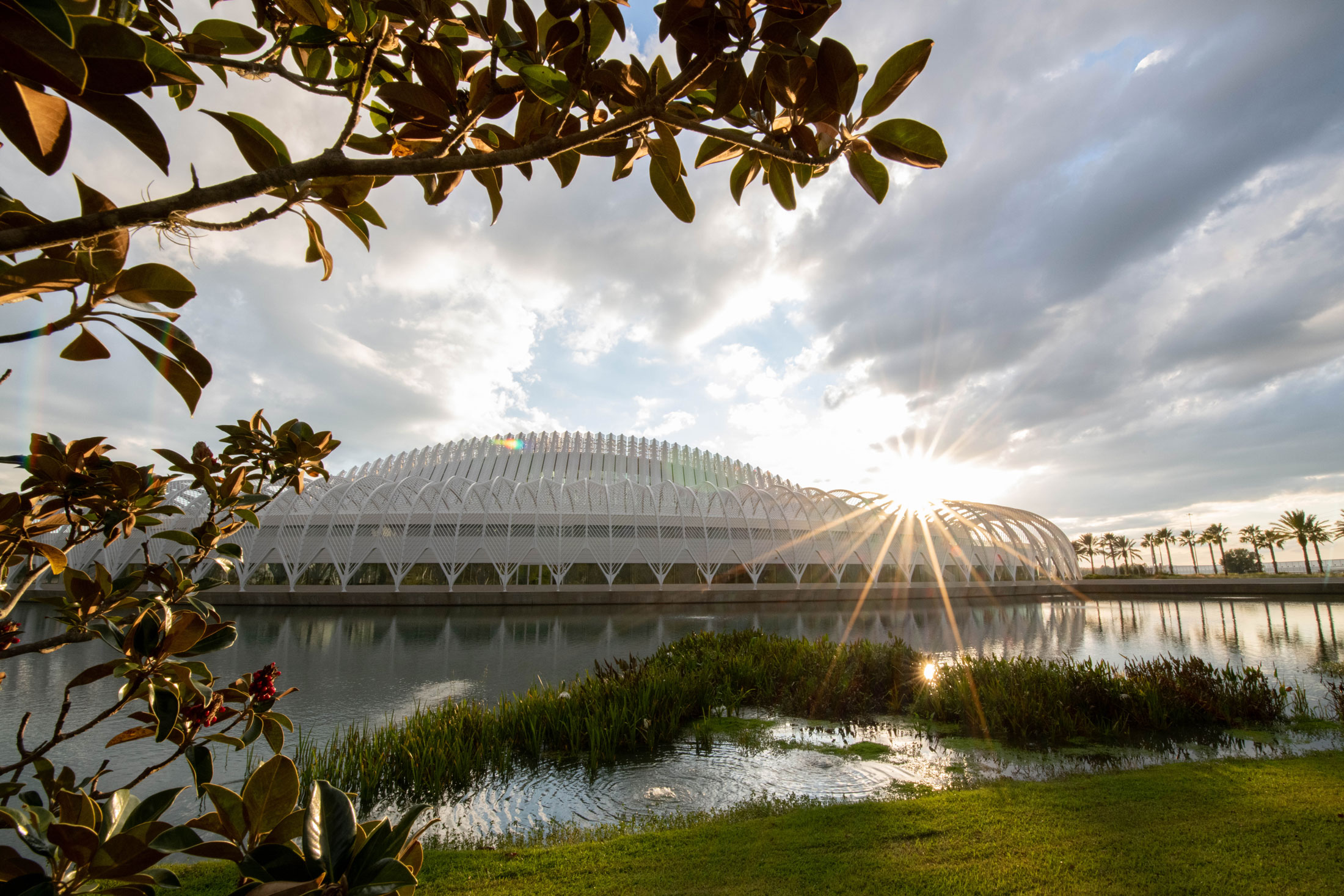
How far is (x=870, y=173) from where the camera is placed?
1.79 metres

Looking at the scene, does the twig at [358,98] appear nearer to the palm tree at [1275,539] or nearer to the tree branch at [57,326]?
the tree branch at [57,326]

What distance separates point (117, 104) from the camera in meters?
1.08

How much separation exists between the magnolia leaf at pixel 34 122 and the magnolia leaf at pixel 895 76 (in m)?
1.65

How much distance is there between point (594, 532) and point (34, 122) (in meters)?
39.7

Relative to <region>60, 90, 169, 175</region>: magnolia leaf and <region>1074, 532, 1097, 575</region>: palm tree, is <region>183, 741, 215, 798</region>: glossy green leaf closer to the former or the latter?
<region>60, 90, 169, 175</region>: magnolia leaf

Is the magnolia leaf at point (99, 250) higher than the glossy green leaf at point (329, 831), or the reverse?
the magnolia leaf at point (99, 250)

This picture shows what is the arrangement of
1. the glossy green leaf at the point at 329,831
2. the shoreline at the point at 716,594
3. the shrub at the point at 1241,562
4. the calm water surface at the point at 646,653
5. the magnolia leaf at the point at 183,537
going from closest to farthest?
the glossy green leaf at the point at 329,831, the magnolia leaf at the point at 183,537, the calm water surface at the point at 646,653, the shoreline at the point at 716,594, the shrub at the point at 1241,562

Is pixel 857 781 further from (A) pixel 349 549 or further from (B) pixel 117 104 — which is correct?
(A) pixel 349 549

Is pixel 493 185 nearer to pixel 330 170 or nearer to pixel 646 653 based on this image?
pixel 330 170

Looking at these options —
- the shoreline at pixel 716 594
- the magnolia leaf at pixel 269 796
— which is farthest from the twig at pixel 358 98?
the shoreline at pixel 716 594

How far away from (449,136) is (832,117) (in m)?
1.05

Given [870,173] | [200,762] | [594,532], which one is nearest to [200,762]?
[200,762]

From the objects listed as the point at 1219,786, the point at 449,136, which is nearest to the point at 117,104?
the point at 449,136

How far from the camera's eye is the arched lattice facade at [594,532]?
37594mm
